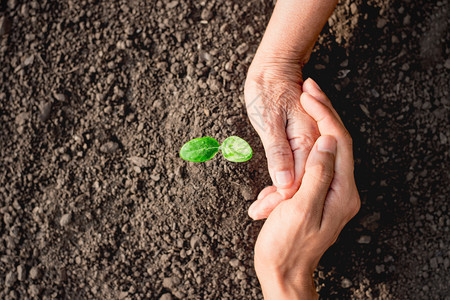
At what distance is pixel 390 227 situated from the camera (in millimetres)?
2227

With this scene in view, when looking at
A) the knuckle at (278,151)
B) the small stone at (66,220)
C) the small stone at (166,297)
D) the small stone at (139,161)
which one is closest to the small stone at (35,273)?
the small stone at (66,220)

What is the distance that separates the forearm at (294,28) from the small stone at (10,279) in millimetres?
2003

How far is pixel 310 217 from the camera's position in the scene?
1761mm

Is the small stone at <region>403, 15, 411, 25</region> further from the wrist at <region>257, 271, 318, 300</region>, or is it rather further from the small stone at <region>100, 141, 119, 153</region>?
the small stone at <region>100, 141, 119, 153</region>

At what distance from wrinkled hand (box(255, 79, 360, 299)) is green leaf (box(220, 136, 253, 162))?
31cm

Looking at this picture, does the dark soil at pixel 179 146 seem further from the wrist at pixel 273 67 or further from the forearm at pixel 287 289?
the forearm at pixel 287 289

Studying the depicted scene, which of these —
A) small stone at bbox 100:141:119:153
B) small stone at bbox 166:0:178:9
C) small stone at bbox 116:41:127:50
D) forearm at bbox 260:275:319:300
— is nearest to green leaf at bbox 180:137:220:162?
small stone at bbox 100:141:119:153

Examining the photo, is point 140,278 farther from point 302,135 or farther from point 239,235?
point 302,135

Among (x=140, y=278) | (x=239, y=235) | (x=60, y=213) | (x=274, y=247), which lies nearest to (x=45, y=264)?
(x=60, y=213)

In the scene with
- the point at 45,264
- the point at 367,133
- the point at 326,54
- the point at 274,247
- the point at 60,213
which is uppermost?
the point at 326,54

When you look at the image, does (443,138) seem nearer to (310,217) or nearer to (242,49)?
(310,217)

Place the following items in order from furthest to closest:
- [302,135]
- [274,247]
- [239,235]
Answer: [239,235]
[302,135]
[274,247]

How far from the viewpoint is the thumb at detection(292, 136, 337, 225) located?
1773 millimetres

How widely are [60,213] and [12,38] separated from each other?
1.19 metres
